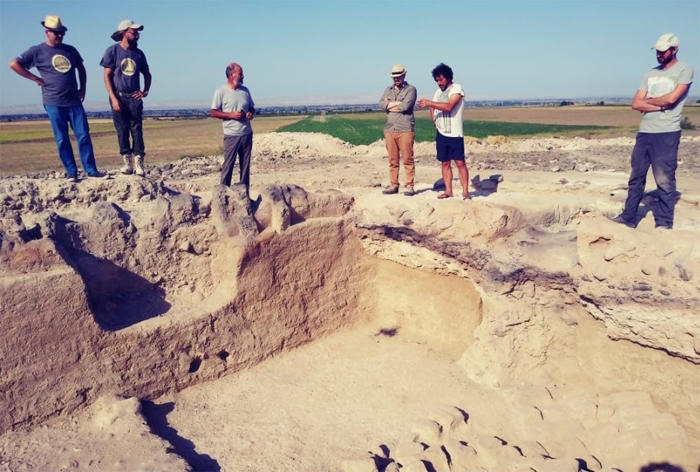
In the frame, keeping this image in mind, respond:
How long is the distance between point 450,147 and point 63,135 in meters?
4.54

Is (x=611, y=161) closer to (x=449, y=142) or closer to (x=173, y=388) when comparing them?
(x=449, y=142)

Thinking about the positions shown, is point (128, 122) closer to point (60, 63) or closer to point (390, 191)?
point (60, 63)

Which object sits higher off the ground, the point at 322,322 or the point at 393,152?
the point at 393,152

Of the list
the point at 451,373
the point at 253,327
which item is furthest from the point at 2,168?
the point at 451,373

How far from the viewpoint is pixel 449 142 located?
6.47m

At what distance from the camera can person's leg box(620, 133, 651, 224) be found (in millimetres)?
5430

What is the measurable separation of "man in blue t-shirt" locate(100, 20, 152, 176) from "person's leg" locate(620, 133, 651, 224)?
561 cm

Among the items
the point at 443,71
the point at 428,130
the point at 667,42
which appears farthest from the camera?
the point at 428,130

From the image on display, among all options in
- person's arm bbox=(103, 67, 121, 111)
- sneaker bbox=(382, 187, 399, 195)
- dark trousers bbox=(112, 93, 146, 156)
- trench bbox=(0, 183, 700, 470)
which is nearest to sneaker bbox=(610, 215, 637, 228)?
trench bbox=(0, 183, 700, 470)

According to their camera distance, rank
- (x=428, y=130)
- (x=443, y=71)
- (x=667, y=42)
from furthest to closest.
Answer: (x=428, y=130), (x=443, y=71), (x=667, y=42)

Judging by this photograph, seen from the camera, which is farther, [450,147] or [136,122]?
[450,147]

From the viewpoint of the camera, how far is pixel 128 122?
6.30 metres

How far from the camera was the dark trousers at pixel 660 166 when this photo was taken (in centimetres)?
524

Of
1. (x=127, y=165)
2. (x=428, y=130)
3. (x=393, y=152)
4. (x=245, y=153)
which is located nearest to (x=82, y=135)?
(x=127, y=165)
